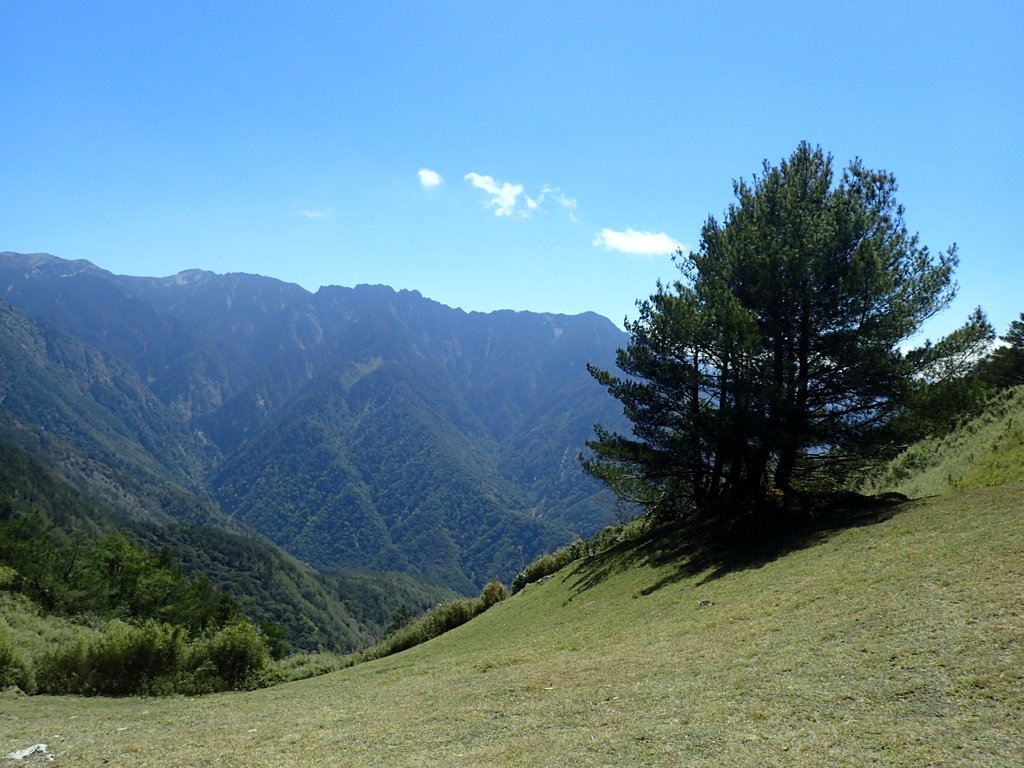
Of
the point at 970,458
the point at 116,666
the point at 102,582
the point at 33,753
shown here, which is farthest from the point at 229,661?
the point at 102,582

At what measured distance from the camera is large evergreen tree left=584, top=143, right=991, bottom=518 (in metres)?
20.3

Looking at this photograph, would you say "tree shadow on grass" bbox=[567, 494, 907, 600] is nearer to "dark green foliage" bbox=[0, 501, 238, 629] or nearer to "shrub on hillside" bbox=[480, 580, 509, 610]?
"shrub on hillside" bbox=[480, 580, 509, 610]

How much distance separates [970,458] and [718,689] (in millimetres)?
19196

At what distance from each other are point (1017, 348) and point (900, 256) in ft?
95.7

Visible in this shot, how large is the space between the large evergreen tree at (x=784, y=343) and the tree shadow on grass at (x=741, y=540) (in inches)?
60.1

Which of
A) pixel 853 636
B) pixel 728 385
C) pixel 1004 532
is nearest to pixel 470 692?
pixel 853 636

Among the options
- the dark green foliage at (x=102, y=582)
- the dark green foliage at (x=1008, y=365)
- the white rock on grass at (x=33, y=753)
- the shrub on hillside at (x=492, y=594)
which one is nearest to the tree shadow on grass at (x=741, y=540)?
the shrub on hillside at (x=492, y=594)

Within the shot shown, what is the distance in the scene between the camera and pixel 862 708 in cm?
758

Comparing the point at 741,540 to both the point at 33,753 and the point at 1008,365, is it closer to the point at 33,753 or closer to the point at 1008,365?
the point at 33,753

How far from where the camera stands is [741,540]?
20.2m

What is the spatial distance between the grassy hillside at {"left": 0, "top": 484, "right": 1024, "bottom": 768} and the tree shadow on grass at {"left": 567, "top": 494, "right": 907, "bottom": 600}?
53 centimetres

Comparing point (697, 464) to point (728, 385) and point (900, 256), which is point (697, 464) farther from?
point (900, 256)

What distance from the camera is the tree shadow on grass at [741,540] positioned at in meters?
18.1

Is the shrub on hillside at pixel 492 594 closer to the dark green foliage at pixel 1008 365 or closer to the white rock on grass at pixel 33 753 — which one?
the white rock on grass at pixel 33 753
